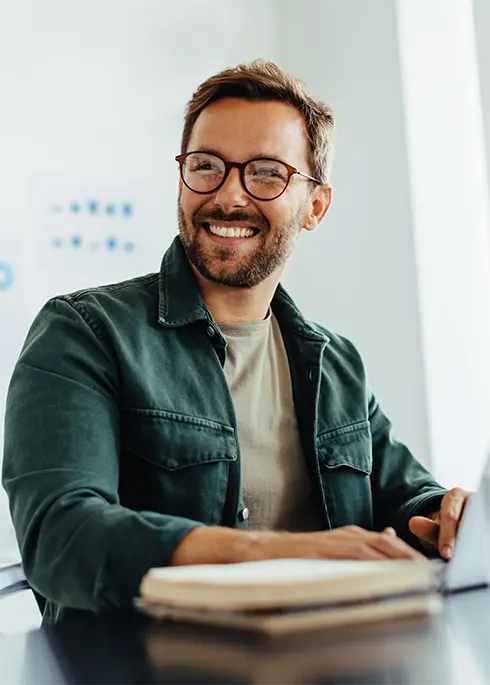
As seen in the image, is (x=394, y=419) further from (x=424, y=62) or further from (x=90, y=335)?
(x=90, y=335)

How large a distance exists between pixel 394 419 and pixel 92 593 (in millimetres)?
1828

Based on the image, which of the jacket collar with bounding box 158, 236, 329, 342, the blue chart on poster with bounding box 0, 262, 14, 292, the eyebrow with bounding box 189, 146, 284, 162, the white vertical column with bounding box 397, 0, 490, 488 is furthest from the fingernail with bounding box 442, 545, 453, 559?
the blue chart on poster with bounding box 0, 262, 14, 292

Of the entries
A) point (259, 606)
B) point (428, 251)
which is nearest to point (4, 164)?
point (428, 251)

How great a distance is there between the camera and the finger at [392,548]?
721 mm

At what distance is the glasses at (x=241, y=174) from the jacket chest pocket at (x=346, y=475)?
1.41 ft

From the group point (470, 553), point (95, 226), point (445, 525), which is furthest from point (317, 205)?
point (95, 226)

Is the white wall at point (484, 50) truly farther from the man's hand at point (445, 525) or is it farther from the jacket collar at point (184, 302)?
the man's hand at point (445, 525)

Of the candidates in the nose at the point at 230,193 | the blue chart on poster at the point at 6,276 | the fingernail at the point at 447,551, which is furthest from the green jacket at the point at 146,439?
the blue chart on poster at the point at 6,276

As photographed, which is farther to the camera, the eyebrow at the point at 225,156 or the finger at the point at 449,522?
the eyebrow at the point at 225,156

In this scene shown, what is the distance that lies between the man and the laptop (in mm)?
63

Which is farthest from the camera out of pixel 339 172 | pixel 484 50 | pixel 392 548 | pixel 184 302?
pixel 339 172

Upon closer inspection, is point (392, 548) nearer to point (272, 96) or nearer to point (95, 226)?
point (272, 96)

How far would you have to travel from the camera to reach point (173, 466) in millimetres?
1220

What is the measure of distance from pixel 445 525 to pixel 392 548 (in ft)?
1.30
